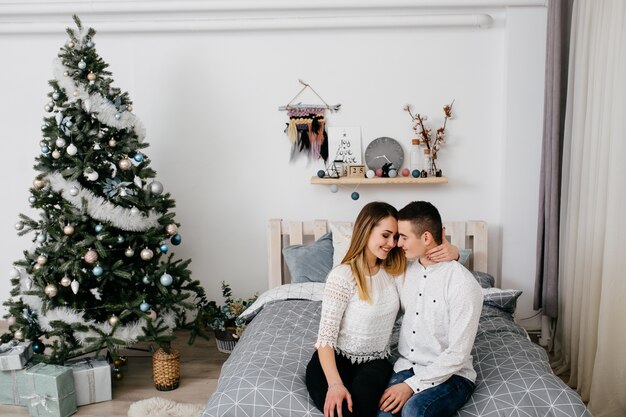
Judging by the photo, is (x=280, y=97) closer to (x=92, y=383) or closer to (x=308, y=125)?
(x=308, y=125)

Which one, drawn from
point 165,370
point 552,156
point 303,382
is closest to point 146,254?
point 165,370

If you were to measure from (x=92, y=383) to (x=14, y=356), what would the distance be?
398 mm

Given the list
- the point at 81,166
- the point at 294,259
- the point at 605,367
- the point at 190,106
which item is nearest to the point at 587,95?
the point at 605,367

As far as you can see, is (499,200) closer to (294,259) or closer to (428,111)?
(428,111)

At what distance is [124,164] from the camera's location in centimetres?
317

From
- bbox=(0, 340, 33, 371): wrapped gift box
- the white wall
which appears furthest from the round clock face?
bbox=(0, 340, 33, 371): wrapped gift box

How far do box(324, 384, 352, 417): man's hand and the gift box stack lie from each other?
1.49m

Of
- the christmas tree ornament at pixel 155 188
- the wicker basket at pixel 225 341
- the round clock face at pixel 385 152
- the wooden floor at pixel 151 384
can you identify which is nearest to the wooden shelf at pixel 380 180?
the round clock face at pixel 385 152

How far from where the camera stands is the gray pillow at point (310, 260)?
137 inches

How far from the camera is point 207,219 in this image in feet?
13.1

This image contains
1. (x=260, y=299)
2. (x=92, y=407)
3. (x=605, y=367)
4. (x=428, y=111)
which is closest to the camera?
(x=605, y=367)

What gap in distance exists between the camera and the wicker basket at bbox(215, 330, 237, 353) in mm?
3625

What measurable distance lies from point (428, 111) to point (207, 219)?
1.61 meters

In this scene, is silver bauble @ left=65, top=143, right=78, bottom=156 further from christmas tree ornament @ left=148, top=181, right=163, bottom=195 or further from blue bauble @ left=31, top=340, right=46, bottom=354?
blue bauble @ left=31, top=340, right=46, bottom=354
